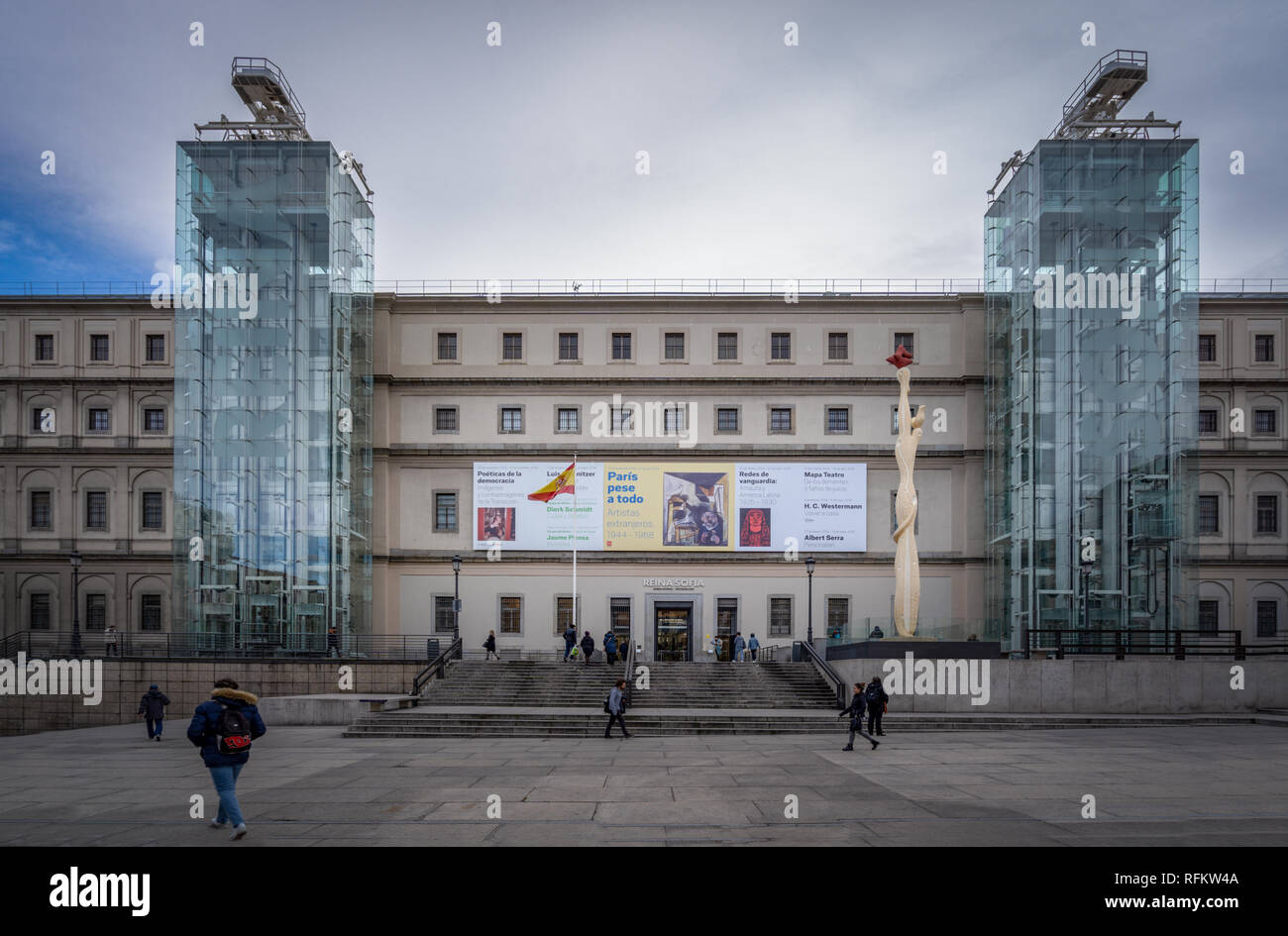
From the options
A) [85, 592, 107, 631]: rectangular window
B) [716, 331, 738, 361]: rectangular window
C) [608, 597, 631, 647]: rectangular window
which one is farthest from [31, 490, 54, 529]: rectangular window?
[716, 331, 738, 361]: rectangular window

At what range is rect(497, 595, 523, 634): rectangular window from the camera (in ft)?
143

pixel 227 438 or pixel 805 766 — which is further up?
pixel 227 438

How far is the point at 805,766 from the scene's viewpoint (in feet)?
57.2

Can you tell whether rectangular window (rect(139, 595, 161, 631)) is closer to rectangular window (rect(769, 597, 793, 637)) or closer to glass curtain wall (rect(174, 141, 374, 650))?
glass curtain wall (rect(174, 141, 374, 650))

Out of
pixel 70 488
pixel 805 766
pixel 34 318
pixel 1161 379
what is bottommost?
pixel 805 766

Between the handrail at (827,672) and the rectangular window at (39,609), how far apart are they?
35257 mm

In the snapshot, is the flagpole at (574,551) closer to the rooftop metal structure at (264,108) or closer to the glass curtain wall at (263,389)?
the glass curtain wall at (263,389)

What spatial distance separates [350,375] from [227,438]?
572cm

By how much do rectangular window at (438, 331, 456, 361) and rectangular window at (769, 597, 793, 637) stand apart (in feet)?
60.1

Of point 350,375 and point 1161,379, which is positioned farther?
point 350,375

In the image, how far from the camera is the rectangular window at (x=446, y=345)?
45125mm
